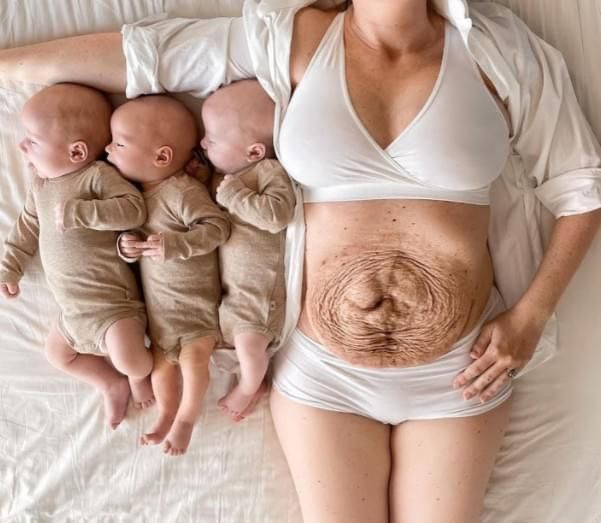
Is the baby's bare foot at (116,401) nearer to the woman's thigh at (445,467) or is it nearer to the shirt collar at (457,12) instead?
the woman's thigh at (445,467)

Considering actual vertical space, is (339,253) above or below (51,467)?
above

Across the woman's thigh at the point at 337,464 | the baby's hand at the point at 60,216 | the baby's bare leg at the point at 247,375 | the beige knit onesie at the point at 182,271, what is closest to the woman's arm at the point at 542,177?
the woman's thigh at the point at 337,464

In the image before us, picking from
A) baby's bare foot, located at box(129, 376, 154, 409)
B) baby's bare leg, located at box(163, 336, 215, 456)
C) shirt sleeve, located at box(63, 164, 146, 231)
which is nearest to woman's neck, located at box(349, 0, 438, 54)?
shirt sleeve, located at box(63, 164, 146, 231)

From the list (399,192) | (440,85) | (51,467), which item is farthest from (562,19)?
(51,467)

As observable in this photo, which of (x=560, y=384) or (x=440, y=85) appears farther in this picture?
(x=560, y=384)

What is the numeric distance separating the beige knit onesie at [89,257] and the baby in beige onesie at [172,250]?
3 cm

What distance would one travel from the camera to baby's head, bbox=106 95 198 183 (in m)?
1.27

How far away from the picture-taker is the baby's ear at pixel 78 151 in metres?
1.27

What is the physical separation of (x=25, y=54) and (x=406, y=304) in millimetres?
778

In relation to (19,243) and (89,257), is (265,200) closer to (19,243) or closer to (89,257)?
(89,257)

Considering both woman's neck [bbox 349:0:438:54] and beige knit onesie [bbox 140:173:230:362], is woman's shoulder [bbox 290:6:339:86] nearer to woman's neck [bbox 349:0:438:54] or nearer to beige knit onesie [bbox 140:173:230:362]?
woman's neck [bbox 349:0:438:54]

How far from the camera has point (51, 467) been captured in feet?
4.65

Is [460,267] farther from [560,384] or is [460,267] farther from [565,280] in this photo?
[560,384]

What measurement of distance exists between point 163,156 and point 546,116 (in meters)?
0.63
